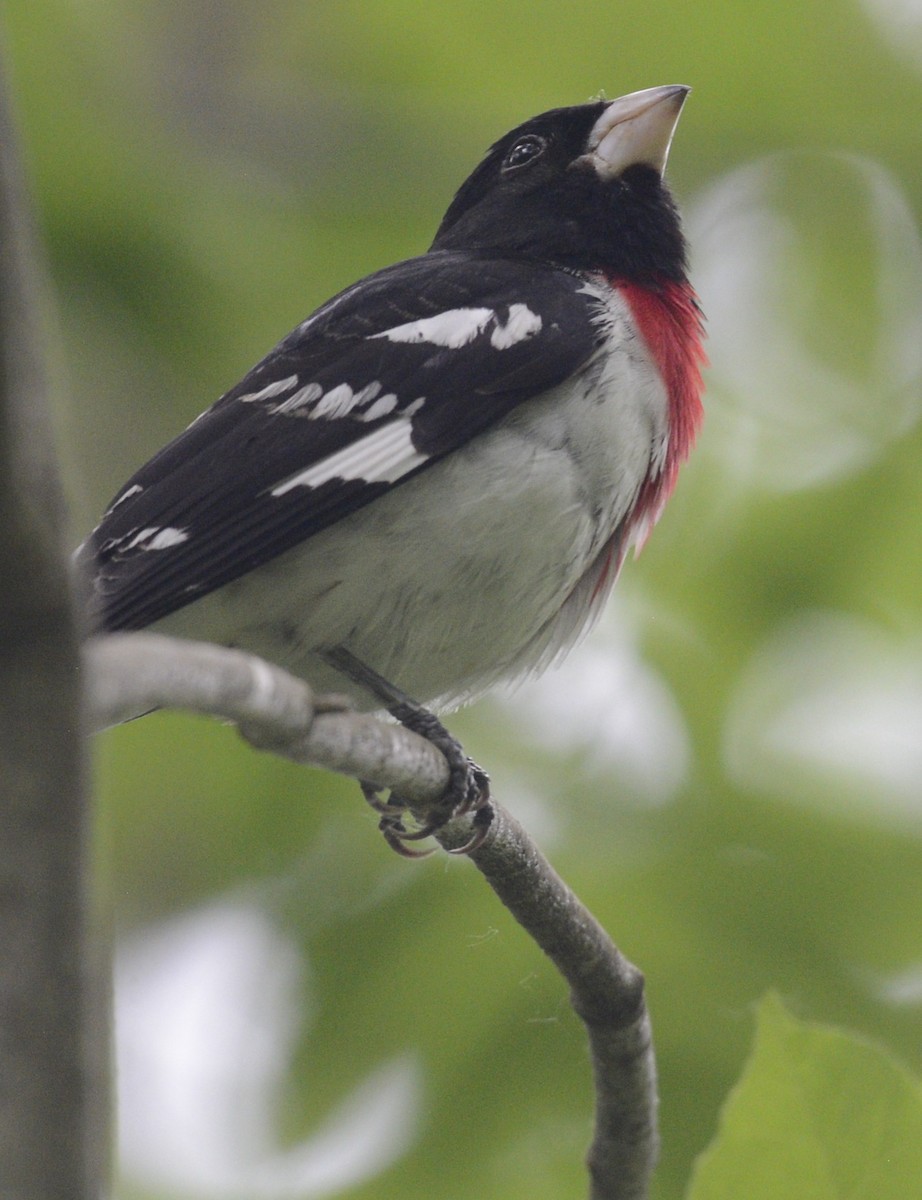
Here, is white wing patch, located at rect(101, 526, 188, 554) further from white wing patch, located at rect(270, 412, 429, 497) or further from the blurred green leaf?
the blurred green leaf

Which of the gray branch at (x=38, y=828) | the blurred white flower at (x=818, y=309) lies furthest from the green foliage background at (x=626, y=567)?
the gray branch at (x=38, y=828)

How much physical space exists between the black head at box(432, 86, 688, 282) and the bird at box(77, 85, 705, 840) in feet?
0.47

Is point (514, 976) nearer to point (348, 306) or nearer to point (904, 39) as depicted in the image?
point (348, 306)

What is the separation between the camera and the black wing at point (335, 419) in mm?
2521

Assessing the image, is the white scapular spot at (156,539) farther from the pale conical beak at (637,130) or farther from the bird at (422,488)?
the pale conical beak at (637,130)

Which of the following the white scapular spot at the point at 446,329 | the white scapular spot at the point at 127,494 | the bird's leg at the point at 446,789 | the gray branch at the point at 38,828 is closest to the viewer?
the gray branch at the point at 38,828

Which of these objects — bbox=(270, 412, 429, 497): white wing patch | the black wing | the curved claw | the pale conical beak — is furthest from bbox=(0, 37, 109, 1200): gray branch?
the pale conical beak

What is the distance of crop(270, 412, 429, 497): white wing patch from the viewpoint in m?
2.59

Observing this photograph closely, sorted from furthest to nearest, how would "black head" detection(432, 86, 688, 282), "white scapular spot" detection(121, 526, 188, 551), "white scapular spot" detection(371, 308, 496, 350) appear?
"black head" detection(432, 86, 688, 282) < "white scapular spot" detection(371, 308, 496, 350) < "white scapular spot" detection(121, 526, 188, 551)

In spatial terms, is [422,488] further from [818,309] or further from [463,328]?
[818,309]

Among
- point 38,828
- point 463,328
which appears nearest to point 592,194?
point 463,328

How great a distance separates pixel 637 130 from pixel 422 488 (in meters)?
1.13

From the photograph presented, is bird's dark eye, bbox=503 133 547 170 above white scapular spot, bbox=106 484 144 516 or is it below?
above

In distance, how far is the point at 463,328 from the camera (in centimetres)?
288
